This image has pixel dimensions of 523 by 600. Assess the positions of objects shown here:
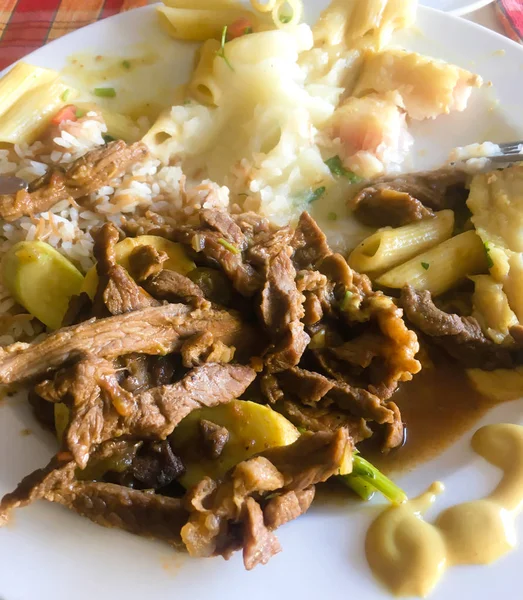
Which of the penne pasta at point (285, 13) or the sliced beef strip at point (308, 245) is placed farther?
the penne pasta at point (285, 13)

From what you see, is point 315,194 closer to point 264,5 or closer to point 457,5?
point 264,5

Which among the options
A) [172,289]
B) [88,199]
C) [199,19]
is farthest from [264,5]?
[172,289]

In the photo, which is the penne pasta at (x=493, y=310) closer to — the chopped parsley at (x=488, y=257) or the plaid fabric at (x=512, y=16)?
the chopped parsley at (x=488, y=257)

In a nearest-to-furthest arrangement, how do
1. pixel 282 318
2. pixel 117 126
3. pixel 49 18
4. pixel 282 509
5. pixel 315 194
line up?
pixel 282 509, pixel 282 318, pixel 315 194, pixel 117 126, pixel 49 18

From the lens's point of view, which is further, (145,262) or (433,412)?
(433,412)

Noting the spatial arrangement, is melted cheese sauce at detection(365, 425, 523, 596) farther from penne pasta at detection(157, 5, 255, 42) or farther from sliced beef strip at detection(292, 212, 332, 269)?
penne pasta at detection(157, 5, 255, 42)

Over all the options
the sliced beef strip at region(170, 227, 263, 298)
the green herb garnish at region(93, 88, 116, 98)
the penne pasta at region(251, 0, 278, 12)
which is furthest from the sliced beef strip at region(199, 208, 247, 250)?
the penne pasta at region(251, 0, 278, 12)

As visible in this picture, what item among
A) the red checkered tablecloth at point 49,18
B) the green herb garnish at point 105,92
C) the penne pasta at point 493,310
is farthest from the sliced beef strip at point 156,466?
the red checkered tablecloth at point 49,18
